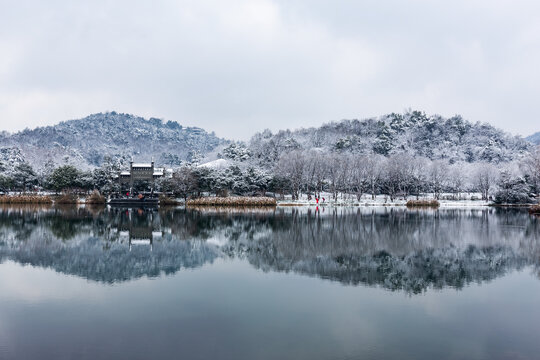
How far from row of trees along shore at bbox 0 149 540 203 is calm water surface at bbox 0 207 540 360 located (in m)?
31.8

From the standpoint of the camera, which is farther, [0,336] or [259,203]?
[259,203]

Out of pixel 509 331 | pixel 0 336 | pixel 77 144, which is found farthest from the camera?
pixel 77 144

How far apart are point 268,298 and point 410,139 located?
93.9 meters

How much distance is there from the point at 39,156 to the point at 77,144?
7461cm

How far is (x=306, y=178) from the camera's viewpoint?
186 ft

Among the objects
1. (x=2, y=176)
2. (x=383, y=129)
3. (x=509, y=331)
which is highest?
(x=383, y=129)

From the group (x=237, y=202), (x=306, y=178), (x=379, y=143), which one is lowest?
(x=237, y=202)

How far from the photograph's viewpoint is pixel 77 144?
158 m

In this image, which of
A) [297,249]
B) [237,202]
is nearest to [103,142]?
[237,202]

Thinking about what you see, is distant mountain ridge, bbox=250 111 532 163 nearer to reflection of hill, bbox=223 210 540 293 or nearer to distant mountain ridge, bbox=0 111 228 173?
distant mountain ridge, bbox=0 111 228 173

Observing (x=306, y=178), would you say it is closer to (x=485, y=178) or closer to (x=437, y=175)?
(x=437, y=175)

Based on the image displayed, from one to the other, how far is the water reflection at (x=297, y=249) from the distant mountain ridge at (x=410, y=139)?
189 ft

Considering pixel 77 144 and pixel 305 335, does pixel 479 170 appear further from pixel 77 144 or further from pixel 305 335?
pixel 77 144

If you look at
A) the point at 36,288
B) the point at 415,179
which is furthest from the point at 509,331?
the point at 415,179
